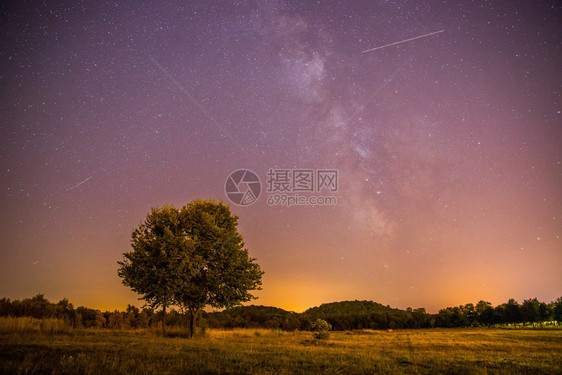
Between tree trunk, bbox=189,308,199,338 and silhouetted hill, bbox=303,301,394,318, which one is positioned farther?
silhouetted hill, bbox=303,301,394,318

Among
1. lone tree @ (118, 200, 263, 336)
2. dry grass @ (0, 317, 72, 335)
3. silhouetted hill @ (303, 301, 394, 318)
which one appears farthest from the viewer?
silhouetted hill @ (303, 301, 394, 318)

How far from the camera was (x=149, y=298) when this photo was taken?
23016 mm

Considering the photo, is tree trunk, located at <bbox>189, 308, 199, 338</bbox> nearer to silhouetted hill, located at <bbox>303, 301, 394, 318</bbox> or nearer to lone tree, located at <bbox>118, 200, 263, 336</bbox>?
lone tree, located at <bbox>118, 200, 263, 336</bbox>

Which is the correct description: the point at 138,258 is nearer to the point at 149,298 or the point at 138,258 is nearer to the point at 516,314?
the point at 149,298

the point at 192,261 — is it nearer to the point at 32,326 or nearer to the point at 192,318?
the point at 192,318

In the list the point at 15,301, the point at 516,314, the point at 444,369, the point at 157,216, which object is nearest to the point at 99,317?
the point at 15,301

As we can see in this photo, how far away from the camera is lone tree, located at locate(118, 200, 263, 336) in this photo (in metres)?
22.1

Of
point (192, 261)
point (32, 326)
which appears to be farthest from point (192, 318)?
point (32, 326)

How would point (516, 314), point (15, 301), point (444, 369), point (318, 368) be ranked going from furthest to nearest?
point (516, 314), point (15, 301), point (444, 369), point (318, 368)

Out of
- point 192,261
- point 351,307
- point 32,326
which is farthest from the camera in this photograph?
point 351,307

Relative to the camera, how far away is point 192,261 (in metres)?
22.2

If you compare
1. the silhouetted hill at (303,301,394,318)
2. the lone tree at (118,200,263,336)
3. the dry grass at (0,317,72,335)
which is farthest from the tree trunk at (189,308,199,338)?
the silhouetted hill at (303,301,394,318)

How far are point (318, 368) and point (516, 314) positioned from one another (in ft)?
396

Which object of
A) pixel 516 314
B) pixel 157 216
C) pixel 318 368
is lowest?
pixel 516 314
